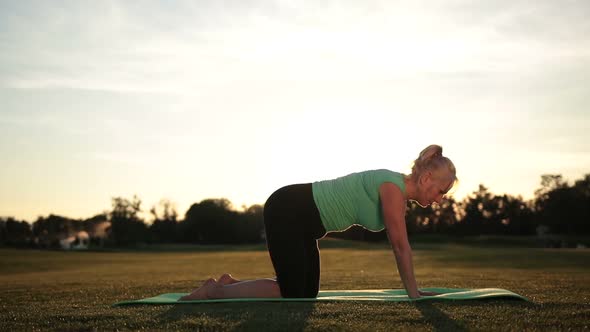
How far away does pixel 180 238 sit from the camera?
275 ft

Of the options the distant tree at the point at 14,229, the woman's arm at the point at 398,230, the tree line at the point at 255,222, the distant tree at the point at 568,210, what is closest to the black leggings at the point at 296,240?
the woman's arm at the point at 398,230

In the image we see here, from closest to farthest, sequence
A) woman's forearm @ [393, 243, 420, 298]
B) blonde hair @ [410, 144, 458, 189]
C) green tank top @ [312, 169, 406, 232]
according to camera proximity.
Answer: woman's forearm @ [393, 243, 420, 298] < blonde hair @ [410, 144, 458, 189] < green tank top @ [312, 169, 406, 232]

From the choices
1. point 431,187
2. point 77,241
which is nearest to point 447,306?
point 431,187

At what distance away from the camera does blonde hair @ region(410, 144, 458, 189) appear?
502 centimetres

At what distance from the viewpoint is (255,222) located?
79812 mm

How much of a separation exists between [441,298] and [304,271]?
120cm

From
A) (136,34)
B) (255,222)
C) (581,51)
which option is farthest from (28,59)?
(255,222)

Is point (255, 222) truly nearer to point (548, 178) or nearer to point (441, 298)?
point (548, 178)

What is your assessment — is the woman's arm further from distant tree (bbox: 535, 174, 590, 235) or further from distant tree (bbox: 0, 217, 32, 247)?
distant tree (bbox: 0, 217, 32, 247)

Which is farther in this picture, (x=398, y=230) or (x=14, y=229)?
(x=14, y=229)

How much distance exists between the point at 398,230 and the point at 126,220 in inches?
3600

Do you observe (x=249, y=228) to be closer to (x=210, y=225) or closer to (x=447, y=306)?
(x=210, y=225)

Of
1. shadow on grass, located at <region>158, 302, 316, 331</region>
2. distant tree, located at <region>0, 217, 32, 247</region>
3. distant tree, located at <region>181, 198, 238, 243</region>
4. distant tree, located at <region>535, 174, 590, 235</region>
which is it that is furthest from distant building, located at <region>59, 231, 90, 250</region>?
shadow on grass, located at <region>158, 302, 316, 331</region>

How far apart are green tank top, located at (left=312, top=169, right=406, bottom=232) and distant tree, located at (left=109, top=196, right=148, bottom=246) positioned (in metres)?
81.8
